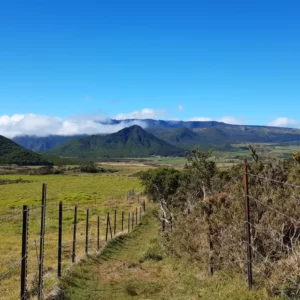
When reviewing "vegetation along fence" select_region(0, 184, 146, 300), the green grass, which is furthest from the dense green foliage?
"vegetation along fence" select_region(0, 184, 146, 300)

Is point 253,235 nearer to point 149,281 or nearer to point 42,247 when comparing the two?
point 149,281

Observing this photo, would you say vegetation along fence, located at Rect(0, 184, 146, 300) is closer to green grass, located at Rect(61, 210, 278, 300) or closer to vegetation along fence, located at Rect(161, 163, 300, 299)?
Result: green grass, located at Rect(61, 210, 278, 300)

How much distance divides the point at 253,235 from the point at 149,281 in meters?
4.32

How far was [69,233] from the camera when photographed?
29344 mm

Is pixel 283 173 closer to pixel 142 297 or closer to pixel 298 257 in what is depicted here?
pixel 298 257

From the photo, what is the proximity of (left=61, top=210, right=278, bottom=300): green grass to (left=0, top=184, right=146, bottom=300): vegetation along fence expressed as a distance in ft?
2.54

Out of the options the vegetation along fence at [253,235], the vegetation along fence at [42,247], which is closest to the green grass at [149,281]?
the vegetation along fence at [253,235]

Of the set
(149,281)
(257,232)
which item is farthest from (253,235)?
(149,281)

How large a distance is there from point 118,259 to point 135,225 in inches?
505

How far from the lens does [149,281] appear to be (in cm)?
1357

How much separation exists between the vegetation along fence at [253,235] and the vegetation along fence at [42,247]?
5.07 m

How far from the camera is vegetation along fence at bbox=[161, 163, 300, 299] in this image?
389 inches

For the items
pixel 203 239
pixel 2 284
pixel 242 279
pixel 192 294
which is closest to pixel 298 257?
pixel 242 279

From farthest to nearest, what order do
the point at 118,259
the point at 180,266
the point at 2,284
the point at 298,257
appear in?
the point at 118,259 → the point at 180,266 → the point at 2,284 → the point at 298,257
